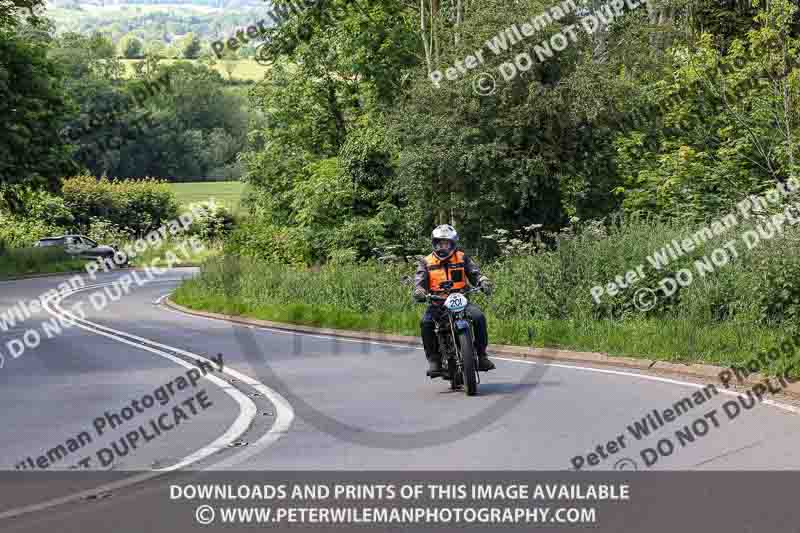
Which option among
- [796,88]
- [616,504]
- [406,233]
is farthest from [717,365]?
[406,233]

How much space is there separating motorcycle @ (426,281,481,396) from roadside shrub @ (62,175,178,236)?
67.6m

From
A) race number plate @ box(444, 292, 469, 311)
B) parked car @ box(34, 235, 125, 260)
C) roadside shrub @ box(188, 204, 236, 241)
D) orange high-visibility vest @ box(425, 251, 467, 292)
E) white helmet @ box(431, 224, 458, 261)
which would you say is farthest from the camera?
roadside shrub @ box(188, 204, 236, 241)

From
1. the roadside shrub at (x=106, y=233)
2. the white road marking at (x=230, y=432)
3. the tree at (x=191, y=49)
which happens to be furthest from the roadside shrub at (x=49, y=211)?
the tree at (x=191, y=49)

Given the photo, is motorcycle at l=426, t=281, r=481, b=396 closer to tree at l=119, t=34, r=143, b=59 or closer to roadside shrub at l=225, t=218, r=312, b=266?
roadside shrub at l=225, t=218, r=312, b=266

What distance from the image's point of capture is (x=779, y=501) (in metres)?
7.43

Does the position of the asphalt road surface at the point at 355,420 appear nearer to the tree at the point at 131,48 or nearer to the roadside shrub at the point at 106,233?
the roadside shrub at the point at 106,233

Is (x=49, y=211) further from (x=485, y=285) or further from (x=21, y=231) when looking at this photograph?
(x=485, y=285)

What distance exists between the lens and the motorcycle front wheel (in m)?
Result: 13.1

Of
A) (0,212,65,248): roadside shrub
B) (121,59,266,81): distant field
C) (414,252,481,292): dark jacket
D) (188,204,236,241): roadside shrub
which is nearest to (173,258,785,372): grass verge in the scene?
(414,252,481,292): dark jacket

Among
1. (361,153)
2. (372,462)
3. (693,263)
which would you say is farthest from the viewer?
(361,153)

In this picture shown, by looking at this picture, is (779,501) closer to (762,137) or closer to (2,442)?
(2,442)

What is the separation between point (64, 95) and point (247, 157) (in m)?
14.9

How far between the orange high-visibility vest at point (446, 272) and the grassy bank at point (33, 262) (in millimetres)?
43861

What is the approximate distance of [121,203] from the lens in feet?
267
